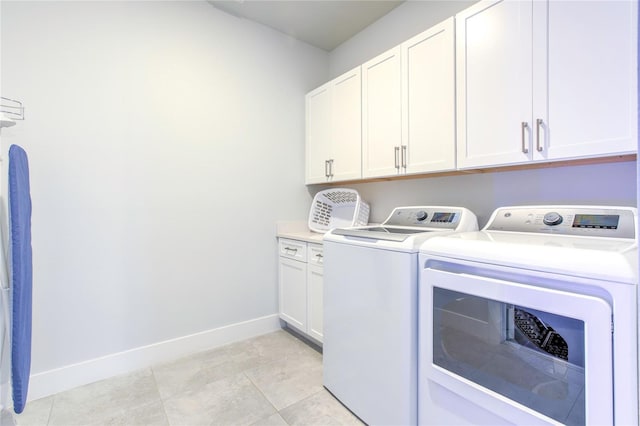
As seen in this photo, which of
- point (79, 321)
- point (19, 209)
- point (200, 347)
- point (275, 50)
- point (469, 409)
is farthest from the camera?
point (275, 50)

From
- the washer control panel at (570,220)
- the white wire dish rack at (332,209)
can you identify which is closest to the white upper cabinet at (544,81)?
the washer control panel at (570,220)

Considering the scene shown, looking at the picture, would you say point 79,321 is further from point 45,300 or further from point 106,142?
point 106,142

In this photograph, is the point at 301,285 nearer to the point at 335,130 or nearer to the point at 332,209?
the point at 332,209

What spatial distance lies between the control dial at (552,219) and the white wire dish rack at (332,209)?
1370 mm

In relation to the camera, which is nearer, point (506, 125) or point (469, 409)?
point (469, 409)

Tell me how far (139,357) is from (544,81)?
2.84 metres

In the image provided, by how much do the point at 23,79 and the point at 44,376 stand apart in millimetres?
1715

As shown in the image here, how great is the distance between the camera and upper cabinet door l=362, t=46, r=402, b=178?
198cm

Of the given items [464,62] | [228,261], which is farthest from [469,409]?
[228,261]

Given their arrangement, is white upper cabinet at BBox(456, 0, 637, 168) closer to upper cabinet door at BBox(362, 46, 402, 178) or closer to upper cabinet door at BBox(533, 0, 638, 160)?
upper cabinet door at BBox(533, 0, 638, 160)

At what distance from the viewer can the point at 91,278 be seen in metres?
1.90

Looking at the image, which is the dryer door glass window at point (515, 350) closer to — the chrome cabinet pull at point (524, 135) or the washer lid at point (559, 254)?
the washer lid at point (559, 254)

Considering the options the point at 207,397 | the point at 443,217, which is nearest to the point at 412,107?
the point at 443,217

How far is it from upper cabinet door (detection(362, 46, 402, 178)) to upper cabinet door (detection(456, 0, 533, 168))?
1.37ft
